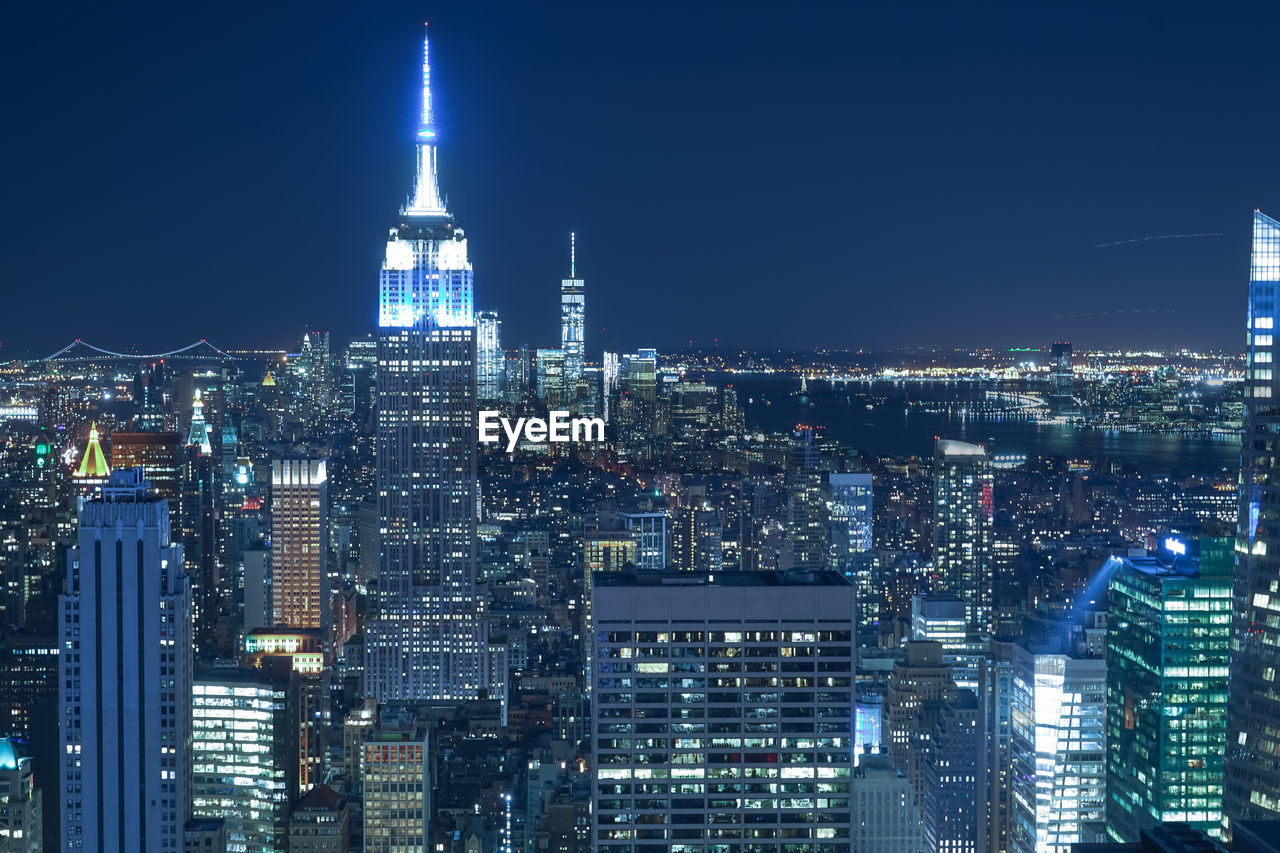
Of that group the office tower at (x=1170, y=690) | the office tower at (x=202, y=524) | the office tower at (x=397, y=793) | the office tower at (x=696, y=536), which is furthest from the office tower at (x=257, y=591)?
the office tower at (x=1170, y=690)

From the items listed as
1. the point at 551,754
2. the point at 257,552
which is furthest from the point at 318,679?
the point at 551,754

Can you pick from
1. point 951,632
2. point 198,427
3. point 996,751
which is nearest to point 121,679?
point 198,427

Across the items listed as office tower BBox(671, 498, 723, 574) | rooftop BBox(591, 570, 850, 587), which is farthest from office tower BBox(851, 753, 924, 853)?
office tower BBox(671, 498, 723, 574)

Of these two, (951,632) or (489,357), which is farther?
(489,357)

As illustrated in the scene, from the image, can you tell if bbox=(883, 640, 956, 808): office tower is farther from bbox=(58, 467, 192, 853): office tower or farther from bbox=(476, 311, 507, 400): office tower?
→ bbox=(476, 311, 507, 400): office tower

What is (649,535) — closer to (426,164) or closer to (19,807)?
(426,164)

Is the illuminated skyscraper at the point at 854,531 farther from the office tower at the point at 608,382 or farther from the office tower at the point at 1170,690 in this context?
the office tower at the point at 1170,690
